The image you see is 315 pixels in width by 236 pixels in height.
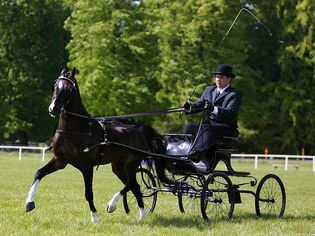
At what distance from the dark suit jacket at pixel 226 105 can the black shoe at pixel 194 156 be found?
635mm

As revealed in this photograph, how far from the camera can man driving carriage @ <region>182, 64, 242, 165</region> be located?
10.3m

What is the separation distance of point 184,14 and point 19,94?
12232 mm

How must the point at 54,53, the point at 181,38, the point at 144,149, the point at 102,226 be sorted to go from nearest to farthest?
1. the point at 102,226
2. the point at 144,149
3. the point at 181,38
4. the point at 54,53

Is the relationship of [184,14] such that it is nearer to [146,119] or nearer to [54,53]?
[146,119]

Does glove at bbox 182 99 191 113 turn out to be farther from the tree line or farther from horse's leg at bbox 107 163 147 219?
the tree line

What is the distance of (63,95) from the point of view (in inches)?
364

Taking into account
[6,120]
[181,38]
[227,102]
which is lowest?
[6,120]

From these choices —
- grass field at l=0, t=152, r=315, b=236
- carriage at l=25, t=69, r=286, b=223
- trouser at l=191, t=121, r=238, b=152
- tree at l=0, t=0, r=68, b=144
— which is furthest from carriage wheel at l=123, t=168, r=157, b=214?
tree at l=0, t=0, r=68, b=144

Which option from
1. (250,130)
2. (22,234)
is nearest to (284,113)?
(250,130)

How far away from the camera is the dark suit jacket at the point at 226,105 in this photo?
10367mm

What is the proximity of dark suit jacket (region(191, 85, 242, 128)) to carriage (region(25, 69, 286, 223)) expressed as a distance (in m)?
0.31

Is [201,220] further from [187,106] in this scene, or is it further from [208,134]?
[187,106]

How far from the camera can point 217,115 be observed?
34.2 feet

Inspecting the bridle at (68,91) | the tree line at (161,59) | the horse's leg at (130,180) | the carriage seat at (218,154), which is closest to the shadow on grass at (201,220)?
the horse's leg at (130,180)
